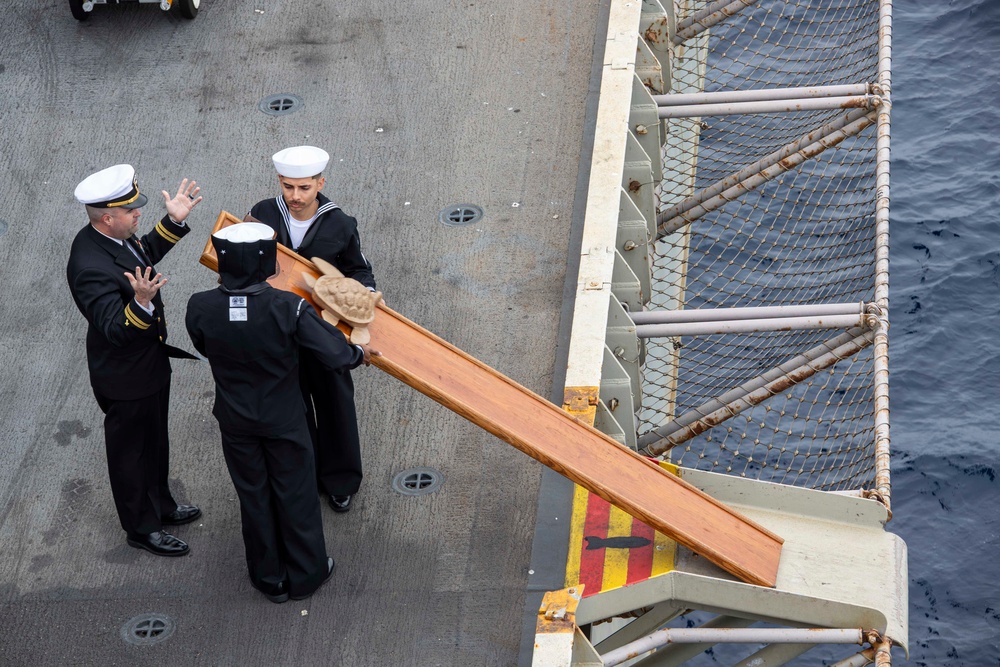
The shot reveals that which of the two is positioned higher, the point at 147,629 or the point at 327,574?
the point at 327,574

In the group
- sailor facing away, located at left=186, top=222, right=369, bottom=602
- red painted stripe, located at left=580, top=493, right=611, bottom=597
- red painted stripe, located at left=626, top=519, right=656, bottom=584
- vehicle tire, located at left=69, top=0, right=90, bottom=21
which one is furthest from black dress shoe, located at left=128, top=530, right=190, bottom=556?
vehicle tire, located at left=69, top=0, right=90, bottom=21

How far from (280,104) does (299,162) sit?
12.6 feet

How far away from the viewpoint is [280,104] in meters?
9.60

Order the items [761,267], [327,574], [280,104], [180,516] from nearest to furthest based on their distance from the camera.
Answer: [327,574]
[180,516]
[280,104]
[761,267]

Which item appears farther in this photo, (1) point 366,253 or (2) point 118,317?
(1) point 366,253

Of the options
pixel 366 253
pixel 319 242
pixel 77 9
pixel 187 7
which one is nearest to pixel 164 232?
pixel 319 242

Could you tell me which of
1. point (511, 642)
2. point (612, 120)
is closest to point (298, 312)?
point (511, 642)

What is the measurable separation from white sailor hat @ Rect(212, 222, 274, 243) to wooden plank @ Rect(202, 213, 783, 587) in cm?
48

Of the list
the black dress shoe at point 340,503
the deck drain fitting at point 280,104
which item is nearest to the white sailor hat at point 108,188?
the black dress shoe at point 340,503

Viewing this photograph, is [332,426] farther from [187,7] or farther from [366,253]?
[187,7]

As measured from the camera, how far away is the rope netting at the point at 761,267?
9508mm

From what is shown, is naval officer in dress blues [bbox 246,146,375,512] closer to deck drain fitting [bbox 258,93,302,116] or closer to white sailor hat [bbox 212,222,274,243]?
white sailor hat [bbox 212,222,274,243]

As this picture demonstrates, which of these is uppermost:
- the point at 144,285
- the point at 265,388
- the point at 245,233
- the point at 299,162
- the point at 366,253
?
the point at 299,162

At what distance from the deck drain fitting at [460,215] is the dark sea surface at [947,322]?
4829 millimetres
